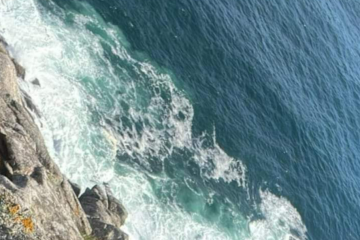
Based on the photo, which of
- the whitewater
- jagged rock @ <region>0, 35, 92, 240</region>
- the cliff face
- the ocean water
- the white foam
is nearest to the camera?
jagged rock @ <region>0, 35, 92, 240</region>

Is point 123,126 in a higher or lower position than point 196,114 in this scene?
lower

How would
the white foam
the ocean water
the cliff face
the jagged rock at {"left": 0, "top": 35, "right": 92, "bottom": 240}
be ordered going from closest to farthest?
1. the jagged rock at {"left": 0, "top": 35, "right": 92, "bottom": 240}
2. the cliff face
3. the ocean water
4. the white foam

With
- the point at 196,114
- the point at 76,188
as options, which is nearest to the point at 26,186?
the point at 76,188

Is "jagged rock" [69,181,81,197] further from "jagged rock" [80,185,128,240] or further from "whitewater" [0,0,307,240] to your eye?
"whitewater" [0,0,307,240]

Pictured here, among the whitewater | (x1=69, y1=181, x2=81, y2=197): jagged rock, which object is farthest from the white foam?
(x1=69, y1=181, x2=81, y2=197): jagged rock

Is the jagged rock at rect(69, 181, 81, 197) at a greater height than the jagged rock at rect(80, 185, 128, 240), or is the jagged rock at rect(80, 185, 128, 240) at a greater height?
the jagged rock at rect(80, 185, 128, 240)

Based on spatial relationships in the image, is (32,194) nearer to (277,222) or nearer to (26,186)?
(26,186)

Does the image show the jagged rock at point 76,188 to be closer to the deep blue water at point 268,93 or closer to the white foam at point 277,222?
the deep blue water at point 268,93

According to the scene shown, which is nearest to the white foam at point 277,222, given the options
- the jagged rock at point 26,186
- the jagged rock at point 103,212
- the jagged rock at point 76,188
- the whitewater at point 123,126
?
the whitewater at point 123,126
